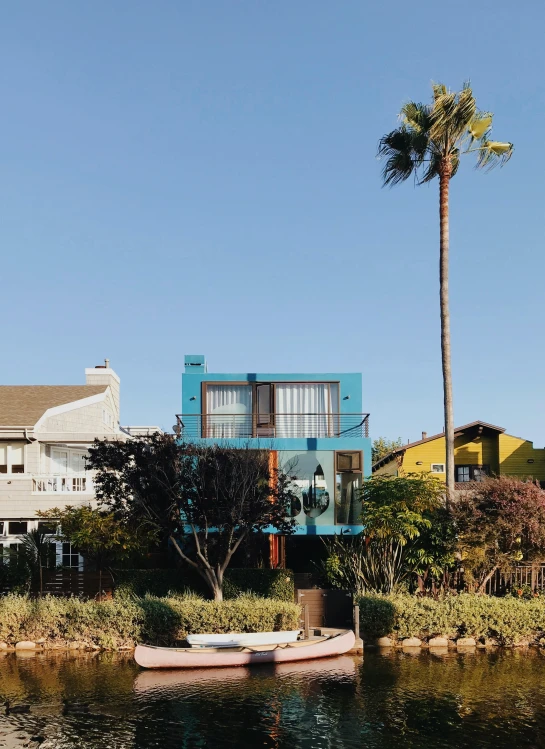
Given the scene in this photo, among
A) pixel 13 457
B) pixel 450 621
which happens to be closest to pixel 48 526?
pixel 13 457

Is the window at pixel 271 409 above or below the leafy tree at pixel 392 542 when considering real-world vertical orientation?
above

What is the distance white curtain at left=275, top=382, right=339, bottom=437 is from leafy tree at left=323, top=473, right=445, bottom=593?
183 inches

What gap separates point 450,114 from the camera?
3341cm

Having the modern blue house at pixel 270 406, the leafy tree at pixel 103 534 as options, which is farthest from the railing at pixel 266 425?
the leafy tree at pixel 103 534

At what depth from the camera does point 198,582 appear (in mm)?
30625

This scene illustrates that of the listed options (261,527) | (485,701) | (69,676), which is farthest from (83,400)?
(485,701)

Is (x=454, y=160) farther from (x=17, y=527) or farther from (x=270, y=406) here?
(x=17, y=527)

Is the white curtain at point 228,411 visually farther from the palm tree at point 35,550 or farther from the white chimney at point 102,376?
the white chimney at point 102,376

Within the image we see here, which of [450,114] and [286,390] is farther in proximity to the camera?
[286,390]

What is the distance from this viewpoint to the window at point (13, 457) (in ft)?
117

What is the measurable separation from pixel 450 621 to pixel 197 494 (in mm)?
9557

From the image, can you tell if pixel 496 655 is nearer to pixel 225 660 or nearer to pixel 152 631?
pixel 225 660

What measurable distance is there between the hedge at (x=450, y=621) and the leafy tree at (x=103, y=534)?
8.24m

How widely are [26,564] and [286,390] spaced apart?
12.6 m
